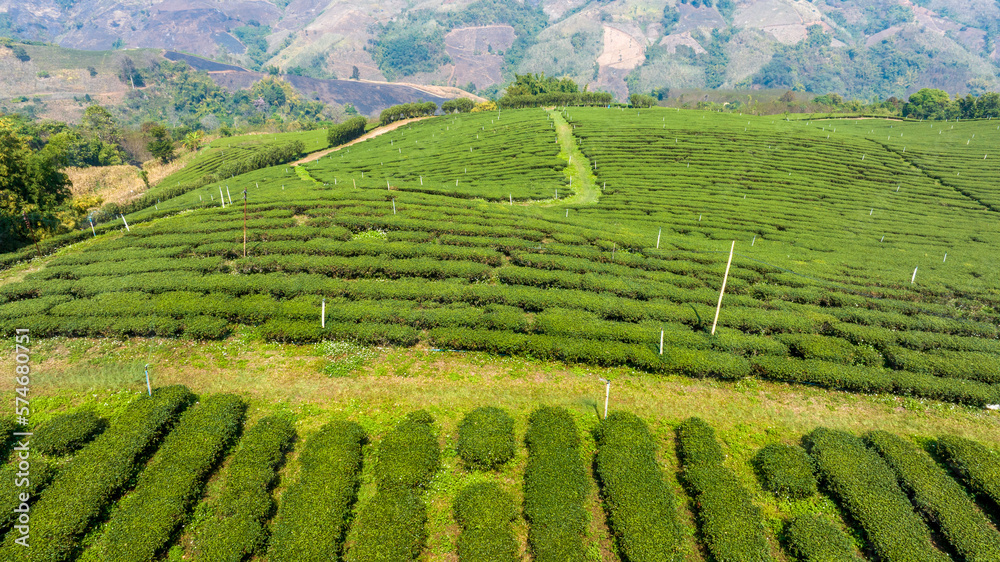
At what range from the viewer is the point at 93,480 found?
1202 cm

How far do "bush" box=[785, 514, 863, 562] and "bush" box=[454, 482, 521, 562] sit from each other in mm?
7829

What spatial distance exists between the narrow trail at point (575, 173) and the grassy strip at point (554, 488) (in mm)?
33858

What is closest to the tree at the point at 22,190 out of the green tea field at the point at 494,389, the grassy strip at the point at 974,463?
the green tea field at the point at 494,389

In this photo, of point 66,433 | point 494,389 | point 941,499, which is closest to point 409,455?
point 494,389

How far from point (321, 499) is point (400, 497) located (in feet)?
7.40

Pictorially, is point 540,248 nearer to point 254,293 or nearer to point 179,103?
point 254,293

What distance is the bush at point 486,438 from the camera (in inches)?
539

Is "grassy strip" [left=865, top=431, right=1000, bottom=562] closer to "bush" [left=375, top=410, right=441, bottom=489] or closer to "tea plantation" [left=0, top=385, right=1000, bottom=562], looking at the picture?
"tea plantation" [left=0, top=385, right=1000, bottom=562]

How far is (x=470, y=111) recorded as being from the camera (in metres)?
109

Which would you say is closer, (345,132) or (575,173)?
(575,173)

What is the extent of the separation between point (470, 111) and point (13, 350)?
342 feet

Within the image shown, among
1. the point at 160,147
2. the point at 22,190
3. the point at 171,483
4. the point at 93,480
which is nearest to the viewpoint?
the point at 93,480

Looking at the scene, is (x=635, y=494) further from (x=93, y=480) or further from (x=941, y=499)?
(x=93, y=480)

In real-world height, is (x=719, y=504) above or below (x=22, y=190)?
below
